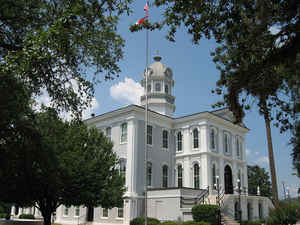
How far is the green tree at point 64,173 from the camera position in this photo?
1766 centimetres

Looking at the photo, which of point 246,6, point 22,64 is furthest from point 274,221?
point 22,64

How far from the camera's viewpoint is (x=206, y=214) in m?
26.0

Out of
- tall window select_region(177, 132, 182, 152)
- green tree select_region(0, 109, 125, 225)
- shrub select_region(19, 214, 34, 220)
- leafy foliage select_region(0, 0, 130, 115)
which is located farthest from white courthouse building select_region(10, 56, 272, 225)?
leafy foliage select_region(0, 0, 130, 115)

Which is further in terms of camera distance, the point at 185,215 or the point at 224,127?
the point at 224,127

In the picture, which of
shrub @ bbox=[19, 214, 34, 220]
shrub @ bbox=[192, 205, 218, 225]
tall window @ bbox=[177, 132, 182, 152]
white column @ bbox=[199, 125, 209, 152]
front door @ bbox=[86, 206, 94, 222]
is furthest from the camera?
shrub @ bbox=[19, 214, 34, 220]

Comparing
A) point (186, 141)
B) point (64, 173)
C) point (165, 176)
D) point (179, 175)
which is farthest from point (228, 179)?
point (64, 173)

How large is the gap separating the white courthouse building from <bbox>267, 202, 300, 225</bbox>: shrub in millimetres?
14439

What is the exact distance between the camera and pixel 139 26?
10.2 meters

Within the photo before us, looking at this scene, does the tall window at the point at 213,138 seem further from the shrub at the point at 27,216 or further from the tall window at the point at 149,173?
the shrub at the point at 27,216

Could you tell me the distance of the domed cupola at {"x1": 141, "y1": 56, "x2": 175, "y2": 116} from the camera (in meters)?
41.2

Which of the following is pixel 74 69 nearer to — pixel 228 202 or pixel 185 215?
pixel 185 215

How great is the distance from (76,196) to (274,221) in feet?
39.7

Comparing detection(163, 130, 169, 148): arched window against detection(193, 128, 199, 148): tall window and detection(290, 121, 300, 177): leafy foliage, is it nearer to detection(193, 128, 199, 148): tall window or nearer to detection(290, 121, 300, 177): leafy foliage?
detection(193, 128, 199, 148): tall window

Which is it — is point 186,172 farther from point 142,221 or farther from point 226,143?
point 142,221
